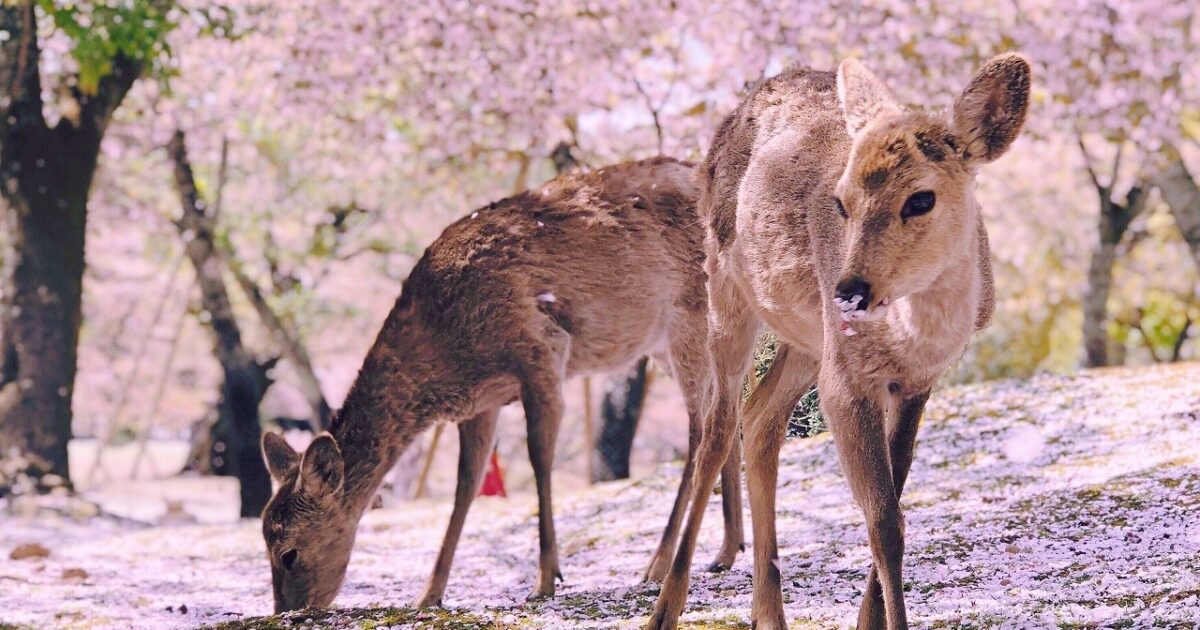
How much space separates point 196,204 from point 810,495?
10880 millimetres

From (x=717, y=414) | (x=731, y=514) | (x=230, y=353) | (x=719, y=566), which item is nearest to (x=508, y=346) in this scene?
(x=731, y=514)

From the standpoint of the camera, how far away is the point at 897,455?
4070mm

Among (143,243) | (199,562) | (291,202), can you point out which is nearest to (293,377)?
(143,243)

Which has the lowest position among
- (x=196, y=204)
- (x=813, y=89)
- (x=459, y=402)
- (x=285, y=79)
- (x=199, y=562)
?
(x=199, y=562)

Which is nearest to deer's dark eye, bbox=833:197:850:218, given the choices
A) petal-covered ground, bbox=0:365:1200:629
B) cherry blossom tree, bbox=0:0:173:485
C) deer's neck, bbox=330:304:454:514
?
petal-covered ground, bbox=0:365:1200:629

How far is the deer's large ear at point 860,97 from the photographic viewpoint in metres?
3.86

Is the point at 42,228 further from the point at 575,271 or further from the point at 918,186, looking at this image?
the point at 918,186

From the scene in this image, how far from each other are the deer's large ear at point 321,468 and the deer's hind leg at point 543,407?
104 centimetres

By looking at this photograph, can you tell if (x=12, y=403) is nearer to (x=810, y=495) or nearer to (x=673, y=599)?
(x=810, y=495)

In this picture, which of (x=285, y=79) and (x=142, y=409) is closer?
(x=285, y=79)

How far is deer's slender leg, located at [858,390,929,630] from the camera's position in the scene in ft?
13.1

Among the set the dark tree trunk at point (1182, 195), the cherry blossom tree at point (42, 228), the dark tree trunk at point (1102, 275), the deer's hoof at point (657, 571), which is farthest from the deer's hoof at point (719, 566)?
the dark tree trunk at point (1102, 275)

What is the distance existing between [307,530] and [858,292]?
384cm

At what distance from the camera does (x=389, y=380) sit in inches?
261
